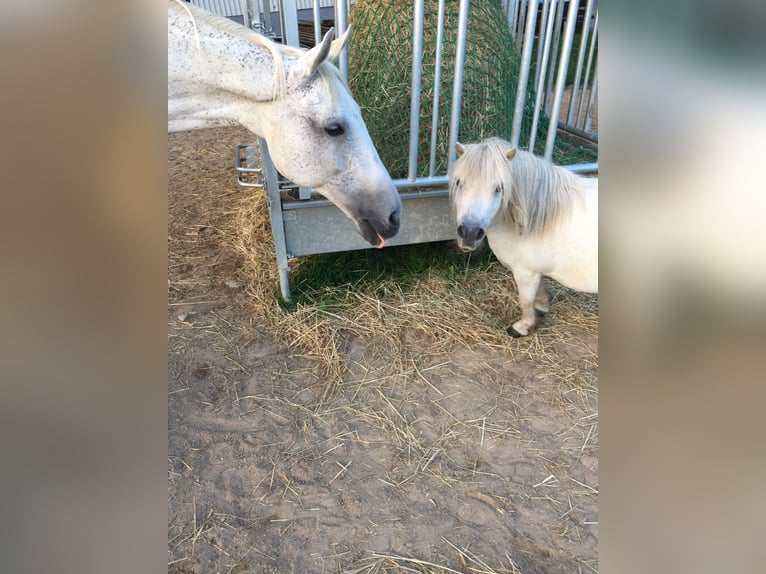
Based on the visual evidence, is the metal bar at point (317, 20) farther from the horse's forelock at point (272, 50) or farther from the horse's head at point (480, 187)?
the horse's head at point (480, 187)

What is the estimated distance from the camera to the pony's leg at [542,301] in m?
2.85

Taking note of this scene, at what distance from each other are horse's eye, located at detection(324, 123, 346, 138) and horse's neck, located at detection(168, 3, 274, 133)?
23cm

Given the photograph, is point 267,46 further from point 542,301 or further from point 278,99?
point 542,301

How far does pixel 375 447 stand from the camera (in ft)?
6.72

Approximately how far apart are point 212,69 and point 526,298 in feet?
6.17

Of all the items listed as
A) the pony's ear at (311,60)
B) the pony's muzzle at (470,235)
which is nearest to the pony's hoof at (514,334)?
the pony's muzzle at (470,235)

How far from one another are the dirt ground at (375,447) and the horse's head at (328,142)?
854 mm

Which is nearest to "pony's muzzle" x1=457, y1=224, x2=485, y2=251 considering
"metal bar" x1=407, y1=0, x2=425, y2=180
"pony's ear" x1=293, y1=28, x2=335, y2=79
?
"metal bar" x1=407, y1=0, x2=425, y2=180

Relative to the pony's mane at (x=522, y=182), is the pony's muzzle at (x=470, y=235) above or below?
below

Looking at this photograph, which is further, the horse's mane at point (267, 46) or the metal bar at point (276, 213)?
the metal bar at point (276, 213)
